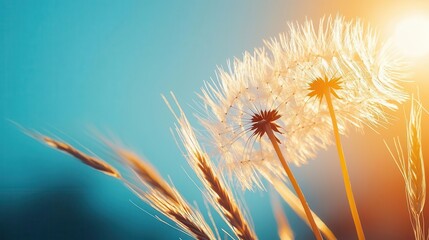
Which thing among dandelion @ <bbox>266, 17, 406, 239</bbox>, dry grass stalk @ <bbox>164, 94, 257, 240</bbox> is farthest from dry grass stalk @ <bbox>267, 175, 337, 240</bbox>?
dandelion @ <bbox>266, 17, 406, 239</bbox>

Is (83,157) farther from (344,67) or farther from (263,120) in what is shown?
(344,67)

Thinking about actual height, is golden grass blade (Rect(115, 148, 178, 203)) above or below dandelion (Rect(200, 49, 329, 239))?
below

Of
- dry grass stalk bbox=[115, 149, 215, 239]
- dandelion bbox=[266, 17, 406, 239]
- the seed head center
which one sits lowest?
dry grass stalk bbox=[115, 149, 215, 239]

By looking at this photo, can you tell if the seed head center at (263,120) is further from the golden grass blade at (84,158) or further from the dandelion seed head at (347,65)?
the golden grass blade at (84,158)

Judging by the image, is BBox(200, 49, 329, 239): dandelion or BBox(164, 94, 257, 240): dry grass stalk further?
BBox(200, 49, 329, 239): dandelion

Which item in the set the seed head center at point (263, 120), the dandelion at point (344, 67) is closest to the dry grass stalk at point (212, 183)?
the seed head center at point (263, 120)

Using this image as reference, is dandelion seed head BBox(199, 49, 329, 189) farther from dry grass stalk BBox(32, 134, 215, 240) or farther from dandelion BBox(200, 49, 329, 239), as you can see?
dry grass stalk BBox(32, 134, 215, 240)

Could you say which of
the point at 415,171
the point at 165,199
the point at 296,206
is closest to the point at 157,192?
the point at 165,199
